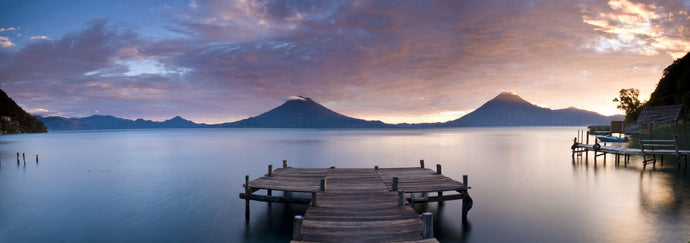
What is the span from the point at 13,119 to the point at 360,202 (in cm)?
21551

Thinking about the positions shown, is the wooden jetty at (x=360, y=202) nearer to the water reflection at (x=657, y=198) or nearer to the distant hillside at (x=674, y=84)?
the water reflection at (x=657, y=198)

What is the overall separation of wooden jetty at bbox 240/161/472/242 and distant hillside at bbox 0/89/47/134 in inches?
7699

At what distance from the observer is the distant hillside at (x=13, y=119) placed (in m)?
153

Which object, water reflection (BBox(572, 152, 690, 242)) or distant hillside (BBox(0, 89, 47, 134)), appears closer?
water reflection (BBox(572, 152, 690, 242))

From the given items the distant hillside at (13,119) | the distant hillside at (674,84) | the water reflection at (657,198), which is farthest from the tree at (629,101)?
the distant hillside at (13,119)

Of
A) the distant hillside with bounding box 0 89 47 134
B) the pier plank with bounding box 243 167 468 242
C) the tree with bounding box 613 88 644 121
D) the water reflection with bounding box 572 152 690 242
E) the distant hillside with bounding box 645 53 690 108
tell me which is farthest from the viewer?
the distant hillside with bounding box 0 89 47 134

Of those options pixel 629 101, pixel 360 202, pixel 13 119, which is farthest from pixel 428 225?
pixel 13 119

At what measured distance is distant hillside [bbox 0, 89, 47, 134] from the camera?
15262cm

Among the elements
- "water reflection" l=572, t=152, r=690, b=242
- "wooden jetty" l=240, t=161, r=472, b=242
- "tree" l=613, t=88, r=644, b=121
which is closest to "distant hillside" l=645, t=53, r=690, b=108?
"tree" l=613, t=88, r=644, b=121

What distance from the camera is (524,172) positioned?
112ft

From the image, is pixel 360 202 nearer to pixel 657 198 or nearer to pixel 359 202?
pixel 359 202

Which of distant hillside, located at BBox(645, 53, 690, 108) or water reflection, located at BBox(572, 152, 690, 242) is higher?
distant hillside, located at BBox(645, 53, 690, 108)

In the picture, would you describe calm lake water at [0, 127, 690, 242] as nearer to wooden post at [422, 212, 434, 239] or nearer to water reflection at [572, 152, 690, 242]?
water reflection at [572, 152, 690, 242]

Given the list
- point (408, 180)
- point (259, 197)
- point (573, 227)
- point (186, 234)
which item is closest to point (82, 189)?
point (186, 234)
